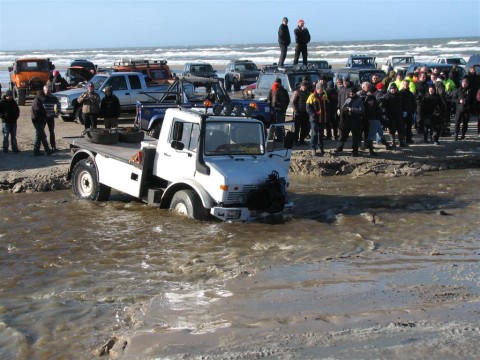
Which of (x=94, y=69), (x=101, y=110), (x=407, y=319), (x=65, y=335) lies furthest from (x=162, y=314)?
(x=94, y=69)

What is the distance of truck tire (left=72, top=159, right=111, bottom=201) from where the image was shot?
13219 mm

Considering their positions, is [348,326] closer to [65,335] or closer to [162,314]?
[162,314]

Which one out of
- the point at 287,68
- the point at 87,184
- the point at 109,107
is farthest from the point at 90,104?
the point at 287,68

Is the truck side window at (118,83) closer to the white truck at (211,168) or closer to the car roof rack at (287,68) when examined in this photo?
the car roof rack at (287,68)

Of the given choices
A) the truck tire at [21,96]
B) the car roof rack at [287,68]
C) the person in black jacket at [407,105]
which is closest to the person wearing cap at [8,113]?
the car roof rack at [287,68]

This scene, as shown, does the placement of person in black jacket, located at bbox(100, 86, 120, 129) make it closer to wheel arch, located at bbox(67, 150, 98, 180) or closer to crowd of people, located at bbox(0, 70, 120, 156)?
crowd of people, located at bbox(0, 70, 120, 156)

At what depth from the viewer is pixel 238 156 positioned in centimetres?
1138

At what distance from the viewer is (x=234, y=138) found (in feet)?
37.7

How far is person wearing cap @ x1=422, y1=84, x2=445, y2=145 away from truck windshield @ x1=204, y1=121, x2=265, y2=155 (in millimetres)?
7616

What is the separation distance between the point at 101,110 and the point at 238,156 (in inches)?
261

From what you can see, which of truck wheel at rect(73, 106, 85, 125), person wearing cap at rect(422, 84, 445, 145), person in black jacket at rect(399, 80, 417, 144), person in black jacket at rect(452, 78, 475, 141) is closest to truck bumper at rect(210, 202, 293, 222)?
person in black jacket at rect(399, 80, 417, 144)

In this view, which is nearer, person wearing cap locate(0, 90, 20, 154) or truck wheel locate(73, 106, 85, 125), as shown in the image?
person wearing cap locate(0, 90, 20, 154)

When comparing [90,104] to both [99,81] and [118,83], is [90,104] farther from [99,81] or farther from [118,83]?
[99,81]

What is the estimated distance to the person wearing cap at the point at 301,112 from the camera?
17125mm
